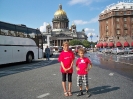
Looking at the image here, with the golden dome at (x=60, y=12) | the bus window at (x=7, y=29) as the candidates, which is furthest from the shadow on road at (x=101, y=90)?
the golden dome at (x=60, y=12)

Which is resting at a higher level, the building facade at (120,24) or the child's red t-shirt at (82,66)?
the building facade at (120,24)

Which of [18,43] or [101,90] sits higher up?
[18,43]

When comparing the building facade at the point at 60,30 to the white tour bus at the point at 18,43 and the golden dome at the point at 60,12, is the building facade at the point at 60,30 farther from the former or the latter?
the white tour bus at the point at 18,43

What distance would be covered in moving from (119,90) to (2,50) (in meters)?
11.1

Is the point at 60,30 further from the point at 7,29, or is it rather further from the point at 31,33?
the point at 7,29

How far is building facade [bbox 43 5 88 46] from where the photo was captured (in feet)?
455

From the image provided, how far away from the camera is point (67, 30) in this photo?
484 ft

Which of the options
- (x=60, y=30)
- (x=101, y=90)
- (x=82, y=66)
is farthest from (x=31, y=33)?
(x=60, y=30)

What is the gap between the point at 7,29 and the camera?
15555 mm

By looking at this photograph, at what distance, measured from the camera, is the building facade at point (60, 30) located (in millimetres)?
138625

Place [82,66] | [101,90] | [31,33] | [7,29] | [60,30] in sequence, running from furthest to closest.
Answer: [60,30], [31,33], [7,29], [101,90], [82,66]

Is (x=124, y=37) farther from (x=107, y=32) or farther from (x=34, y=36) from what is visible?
(x=34, y=36)

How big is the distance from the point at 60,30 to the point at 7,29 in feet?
421

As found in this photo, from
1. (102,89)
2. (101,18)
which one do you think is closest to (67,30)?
(101,18)
